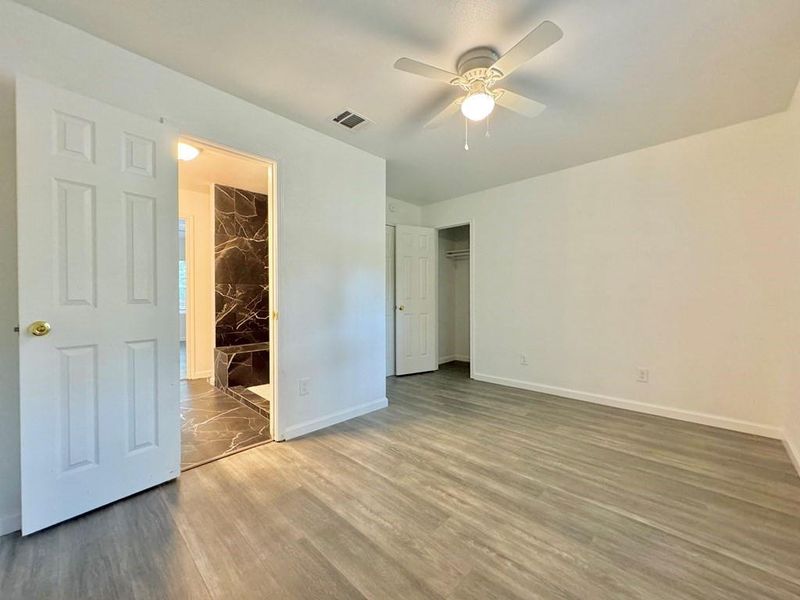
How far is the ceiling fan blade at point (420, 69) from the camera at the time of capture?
5.46 feet

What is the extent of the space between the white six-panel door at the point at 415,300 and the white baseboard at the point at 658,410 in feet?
3.99

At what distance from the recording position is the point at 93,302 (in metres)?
1.72

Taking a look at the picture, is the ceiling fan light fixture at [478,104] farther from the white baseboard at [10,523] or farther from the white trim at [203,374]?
the white trim at [203,374]

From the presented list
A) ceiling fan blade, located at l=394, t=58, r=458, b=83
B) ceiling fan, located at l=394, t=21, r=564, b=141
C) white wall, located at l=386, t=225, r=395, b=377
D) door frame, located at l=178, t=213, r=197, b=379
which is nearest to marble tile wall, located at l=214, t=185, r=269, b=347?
door frame, located at l=178, t=213, r=197, b=379

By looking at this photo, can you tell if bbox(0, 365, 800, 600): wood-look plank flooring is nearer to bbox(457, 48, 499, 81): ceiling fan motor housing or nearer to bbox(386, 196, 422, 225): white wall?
bbox(457, 48, 499, 81): ceiling fan motor housing

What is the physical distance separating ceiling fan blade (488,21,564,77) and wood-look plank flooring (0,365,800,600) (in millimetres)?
2256

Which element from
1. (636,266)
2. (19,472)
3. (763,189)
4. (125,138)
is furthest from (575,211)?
(19,472)

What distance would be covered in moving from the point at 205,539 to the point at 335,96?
8.80ft

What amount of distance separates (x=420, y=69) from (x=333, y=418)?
2656mm

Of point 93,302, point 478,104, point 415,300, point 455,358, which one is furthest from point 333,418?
point 455,358

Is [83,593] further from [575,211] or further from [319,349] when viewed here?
[575,211]

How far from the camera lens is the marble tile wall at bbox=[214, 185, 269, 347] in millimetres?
4324

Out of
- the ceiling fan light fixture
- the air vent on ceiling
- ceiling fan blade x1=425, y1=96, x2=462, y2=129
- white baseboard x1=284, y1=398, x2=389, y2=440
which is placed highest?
the air vent on ceiling

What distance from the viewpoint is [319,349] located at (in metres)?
2.87
